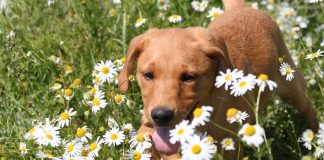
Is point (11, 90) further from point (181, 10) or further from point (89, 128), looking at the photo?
point (181, 10)

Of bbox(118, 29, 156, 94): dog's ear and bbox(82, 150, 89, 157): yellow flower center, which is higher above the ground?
bbox(118, 29, 156, 94): dog's ear

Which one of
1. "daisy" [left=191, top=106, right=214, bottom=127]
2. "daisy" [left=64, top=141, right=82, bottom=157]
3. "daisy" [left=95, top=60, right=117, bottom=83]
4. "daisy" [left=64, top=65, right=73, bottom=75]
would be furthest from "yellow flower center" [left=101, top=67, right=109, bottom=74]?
"daisy" [left=191, top=106, right=214, bottom=127]

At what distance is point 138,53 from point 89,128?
66cm

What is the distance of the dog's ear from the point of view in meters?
4.19

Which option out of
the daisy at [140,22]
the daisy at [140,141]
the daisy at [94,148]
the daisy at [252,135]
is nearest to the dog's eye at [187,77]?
the daisy at [140,141]

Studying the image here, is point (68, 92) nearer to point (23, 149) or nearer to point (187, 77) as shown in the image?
point (23, 149)

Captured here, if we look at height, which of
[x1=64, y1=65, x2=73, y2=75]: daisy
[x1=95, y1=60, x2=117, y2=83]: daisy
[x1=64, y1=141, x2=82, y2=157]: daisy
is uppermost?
[x1=64, y1=65, x2=73, y2=75]: daisy

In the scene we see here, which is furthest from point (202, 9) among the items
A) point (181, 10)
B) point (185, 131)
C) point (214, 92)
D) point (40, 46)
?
point (185, 131)

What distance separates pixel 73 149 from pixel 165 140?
608mm

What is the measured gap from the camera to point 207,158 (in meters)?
2.87

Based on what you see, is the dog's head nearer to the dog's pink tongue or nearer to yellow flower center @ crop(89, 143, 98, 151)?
the dog's pink tongue

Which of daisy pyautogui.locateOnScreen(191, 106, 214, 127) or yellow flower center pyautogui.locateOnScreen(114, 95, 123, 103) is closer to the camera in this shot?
daisy pyautogui.locateOnScreen(191, 106, 214, 127)

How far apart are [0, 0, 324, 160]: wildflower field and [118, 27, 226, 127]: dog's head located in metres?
0.19

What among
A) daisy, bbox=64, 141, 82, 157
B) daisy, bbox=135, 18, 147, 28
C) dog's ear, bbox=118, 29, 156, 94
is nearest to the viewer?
daisy, bbox=64, 141, 82, 157
